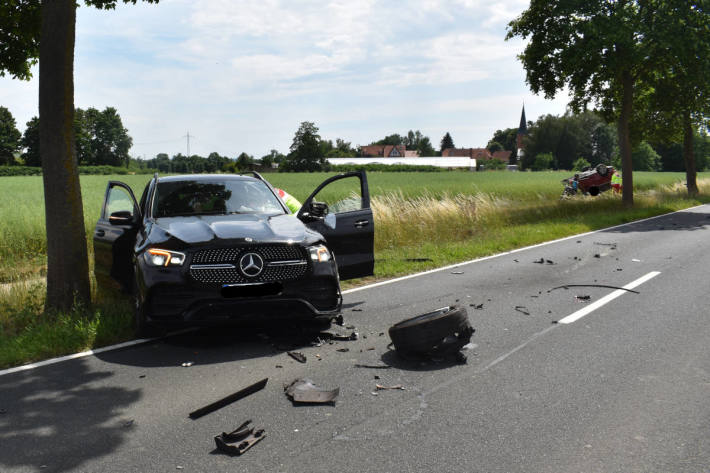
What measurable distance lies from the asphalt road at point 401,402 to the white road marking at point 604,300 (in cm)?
12

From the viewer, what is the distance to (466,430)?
148 inches

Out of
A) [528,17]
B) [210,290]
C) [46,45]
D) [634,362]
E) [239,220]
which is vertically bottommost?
[634,362]

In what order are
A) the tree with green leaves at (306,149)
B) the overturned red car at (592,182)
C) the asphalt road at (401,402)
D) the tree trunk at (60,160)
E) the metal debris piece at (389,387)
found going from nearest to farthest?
the asphalt road at (401,402), the metal debris piece at (389,387), the tree trunk at (60,160), the overturned red car at (592,182), the tree with green leaves at (306,149)

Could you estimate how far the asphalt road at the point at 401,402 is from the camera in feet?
11.1

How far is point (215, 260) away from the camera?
538 centimetres

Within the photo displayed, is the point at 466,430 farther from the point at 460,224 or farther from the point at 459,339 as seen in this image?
the point at 460,224

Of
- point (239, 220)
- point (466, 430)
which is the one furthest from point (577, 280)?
point (466, 430)

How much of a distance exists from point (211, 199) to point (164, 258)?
167 centimetres

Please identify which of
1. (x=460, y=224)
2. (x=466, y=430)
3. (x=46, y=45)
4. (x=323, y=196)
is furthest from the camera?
(x=323, y=196)

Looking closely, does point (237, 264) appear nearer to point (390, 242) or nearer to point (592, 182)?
point (390, 242)

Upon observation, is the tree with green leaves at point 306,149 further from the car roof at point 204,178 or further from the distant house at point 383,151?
the car roof at point 204,178

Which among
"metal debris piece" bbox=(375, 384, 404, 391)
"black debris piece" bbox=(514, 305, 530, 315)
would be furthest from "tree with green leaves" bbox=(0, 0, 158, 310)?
"black debris piece" bbox=(514, 305, 530, 315)

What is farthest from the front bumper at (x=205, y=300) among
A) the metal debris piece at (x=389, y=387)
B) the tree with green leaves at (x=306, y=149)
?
the tree with green leaves at (x=306, y=149)

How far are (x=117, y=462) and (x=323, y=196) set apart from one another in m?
20.5
